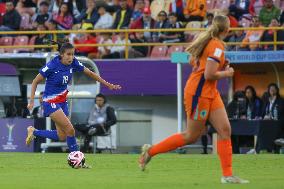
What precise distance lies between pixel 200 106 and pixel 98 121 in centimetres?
1288

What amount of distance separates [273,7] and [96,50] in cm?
502

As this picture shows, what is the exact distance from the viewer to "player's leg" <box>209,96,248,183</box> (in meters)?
13.3

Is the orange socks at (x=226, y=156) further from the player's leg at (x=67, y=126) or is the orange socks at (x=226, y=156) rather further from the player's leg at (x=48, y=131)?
the player's leg at (x=48, y=131)

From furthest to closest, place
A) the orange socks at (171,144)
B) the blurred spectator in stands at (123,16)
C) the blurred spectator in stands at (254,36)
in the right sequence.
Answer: the blurred spectator in stands at (123,16) → the blurred spectator in stands at (254,36) → the orange socks at (171,144)

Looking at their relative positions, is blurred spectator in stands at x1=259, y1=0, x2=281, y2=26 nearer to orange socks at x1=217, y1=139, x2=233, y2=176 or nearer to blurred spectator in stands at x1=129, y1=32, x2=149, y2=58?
blurred spectator in stands at x1=129, y1=32, x2=149, y2=58

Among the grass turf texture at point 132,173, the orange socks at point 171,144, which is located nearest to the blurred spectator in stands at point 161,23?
the grass turf texture at point 132,173

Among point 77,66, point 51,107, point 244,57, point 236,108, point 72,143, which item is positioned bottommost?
point 72,143

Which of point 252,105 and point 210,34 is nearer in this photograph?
point 210,34

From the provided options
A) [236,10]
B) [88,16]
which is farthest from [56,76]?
[88,16]

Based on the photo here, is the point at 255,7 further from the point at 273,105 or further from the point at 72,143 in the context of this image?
the point at 72,143

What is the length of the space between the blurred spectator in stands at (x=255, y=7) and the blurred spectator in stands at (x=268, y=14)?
78cm

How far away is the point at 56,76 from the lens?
17812mm

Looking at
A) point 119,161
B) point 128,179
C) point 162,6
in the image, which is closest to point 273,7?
point 162,6

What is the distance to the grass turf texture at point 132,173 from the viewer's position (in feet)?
43.5
